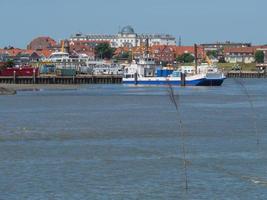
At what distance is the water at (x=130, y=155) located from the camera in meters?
25.9

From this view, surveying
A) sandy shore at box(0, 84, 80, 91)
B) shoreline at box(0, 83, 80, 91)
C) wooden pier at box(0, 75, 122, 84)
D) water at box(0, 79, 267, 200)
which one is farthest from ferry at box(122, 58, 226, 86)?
water at box(0, 79, 267, 200)

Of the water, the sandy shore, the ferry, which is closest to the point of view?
the water

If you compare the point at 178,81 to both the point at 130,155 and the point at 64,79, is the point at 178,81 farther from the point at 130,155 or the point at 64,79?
the point at 130,155

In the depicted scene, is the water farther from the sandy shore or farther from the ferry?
the ferry

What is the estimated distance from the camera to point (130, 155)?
109 feet

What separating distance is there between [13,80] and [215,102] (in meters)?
43.7

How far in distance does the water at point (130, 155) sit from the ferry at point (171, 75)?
4796 centimetres

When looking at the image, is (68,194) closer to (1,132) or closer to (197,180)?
(197,180)

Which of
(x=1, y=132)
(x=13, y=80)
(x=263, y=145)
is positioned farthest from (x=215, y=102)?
(x=13, y=80)

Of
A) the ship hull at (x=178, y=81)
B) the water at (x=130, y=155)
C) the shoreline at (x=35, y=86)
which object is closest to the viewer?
the water at (x=130, y=155)

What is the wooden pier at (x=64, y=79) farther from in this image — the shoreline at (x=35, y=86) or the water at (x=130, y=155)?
the water at (x=130, y=155)

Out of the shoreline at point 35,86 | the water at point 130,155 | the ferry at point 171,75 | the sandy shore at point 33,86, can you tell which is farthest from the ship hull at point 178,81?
the water at point 130,155

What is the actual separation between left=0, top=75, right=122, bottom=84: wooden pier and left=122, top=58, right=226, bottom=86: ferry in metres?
3.42

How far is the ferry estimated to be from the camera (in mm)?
107000
